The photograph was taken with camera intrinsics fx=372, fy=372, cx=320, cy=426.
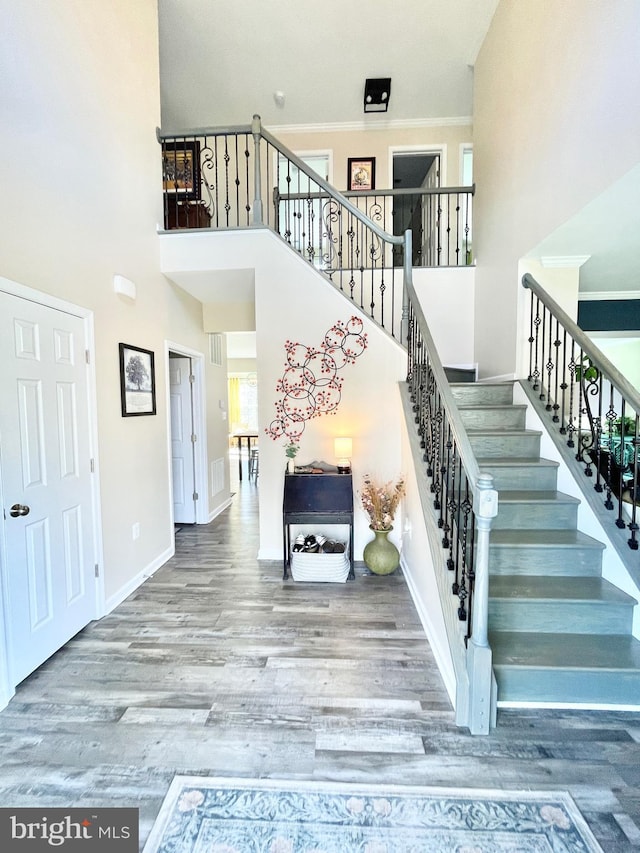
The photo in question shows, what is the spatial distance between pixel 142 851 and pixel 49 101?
12.0ft

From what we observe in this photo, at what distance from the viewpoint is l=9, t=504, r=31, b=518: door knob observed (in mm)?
1965

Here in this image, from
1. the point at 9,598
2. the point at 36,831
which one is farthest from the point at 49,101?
the point at 36,831

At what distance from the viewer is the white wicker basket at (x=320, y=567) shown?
316 centimetres

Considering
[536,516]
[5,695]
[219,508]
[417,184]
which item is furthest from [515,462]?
[417,184]

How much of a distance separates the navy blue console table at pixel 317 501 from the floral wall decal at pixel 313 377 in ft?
1.62

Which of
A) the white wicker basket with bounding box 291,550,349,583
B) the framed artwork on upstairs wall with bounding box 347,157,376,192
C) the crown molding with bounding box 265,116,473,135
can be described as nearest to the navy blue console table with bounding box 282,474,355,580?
the white wicker basket with bounding box 291,550,349,583

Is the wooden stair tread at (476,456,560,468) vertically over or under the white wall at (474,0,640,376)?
under

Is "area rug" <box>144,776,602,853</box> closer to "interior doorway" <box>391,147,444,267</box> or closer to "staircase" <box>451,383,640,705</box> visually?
"staircase" <box>451,383,640,705</box>

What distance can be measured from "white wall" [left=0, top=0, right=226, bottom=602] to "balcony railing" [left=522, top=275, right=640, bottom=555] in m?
3.34

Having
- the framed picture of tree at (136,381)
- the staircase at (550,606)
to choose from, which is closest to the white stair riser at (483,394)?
the staircase at (550,606)

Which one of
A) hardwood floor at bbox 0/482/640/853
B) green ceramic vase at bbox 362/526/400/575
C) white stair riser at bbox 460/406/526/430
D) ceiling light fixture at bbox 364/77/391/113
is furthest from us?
ceiling light fixture at bbox 364/77/391/113

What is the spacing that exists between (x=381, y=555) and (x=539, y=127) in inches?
142

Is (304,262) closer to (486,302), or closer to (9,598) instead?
(486,302)

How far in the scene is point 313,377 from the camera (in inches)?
138
